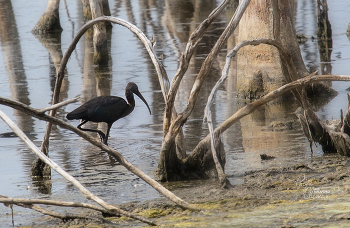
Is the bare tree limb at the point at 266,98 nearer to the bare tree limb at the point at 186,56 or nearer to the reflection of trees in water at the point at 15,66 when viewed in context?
the bare tree limb at the point at 186,56

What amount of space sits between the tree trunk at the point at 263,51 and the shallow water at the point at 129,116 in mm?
496

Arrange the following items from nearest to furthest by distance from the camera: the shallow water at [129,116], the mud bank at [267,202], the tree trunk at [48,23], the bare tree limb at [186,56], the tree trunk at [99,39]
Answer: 1. the mud bank at [267,202]
2. the bare tree limb at [186,56]
3. the shallow water at [129,116]
4. the tree trunk at [99,39]
5. the tree trunk at [48,23]

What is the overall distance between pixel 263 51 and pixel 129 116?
2.85 m

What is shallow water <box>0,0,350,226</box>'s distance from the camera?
6.68 meters

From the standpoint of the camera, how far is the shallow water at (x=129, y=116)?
6.68 metres

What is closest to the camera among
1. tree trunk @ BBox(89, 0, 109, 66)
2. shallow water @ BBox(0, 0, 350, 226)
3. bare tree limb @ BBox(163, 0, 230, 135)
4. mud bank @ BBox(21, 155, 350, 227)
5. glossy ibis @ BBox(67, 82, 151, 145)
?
mud bank @ BBox(21, 155, 350, 227)

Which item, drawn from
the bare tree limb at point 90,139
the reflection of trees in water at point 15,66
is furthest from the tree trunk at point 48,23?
the bare tree limb at point 90,139

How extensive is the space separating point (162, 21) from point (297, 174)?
18.6m

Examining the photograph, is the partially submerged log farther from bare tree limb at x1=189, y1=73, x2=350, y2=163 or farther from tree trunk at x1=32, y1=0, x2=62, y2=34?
tree trunk at x1=32, y1=0, x2=62, y2=34

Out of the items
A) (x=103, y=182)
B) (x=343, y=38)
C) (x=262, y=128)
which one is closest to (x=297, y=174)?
(x=103, y=182)

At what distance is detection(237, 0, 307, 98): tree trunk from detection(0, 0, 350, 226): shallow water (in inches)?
19.5

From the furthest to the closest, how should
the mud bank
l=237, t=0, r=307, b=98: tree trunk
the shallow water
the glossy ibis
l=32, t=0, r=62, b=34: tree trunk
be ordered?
l=32, t=0, r=62, b=34: tree trunk
l=237, t=0, r=307, b=98: tree trunk
the glossy ibis
the shallow water
the mud bank

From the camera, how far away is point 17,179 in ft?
22.9

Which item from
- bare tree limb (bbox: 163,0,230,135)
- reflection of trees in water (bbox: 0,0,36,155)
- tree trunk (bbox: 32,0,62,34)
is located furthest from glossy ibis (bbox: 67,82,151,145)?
tree trunk (bbox: 32,0,62,34)
